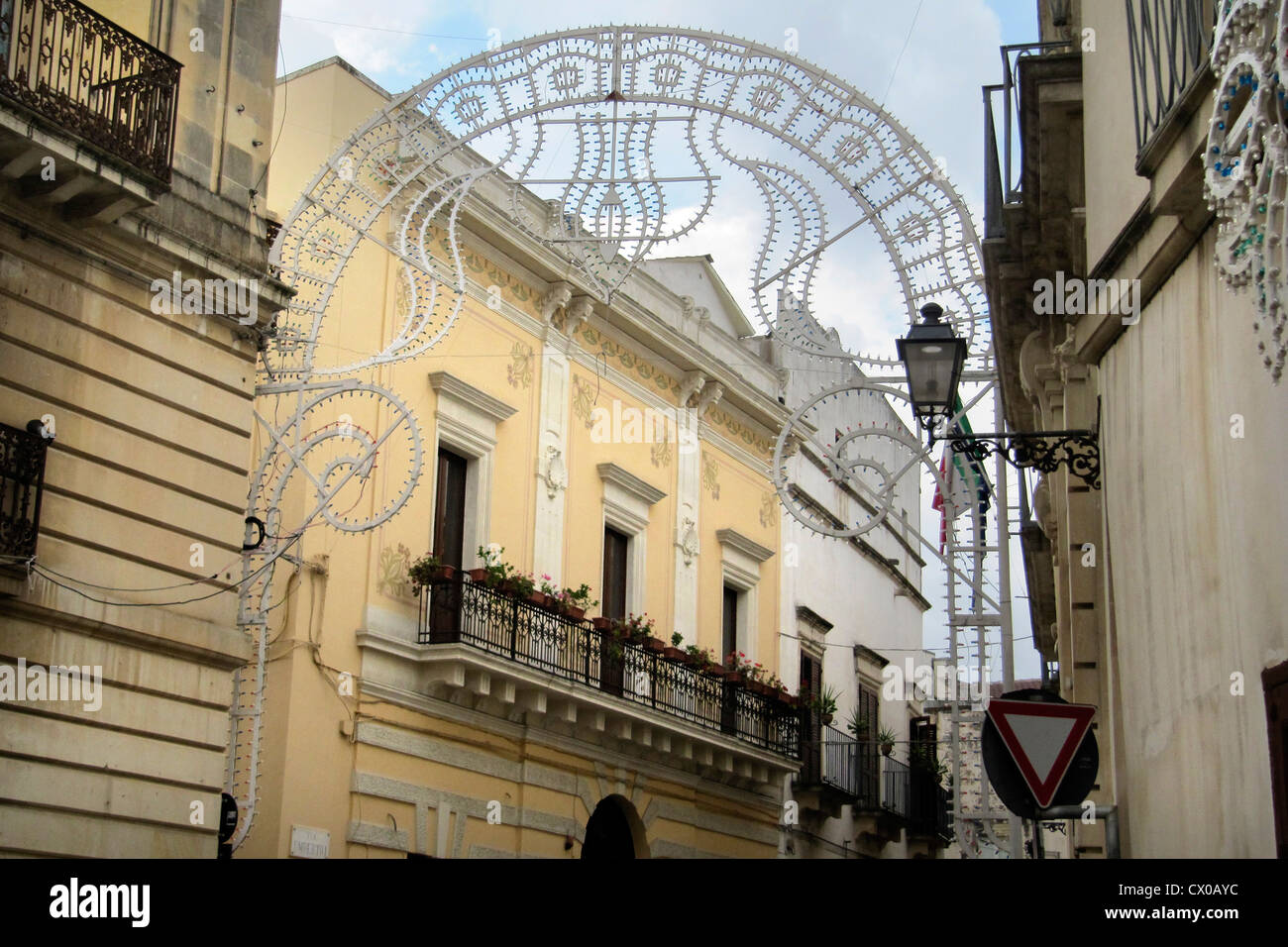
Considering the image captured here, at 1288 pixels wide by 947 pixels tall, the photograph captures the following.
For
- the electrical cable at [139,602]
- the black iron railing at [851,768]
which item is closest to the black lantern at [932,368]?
the electrical cable at [139,602]

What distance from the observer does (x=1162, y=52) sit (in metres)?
7.02

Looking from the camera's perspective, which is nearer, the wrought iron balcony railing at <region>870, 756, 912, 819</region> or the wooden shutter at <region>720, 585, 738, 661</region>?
the wooden shutter at <region>720, 585, 738, 661</region>

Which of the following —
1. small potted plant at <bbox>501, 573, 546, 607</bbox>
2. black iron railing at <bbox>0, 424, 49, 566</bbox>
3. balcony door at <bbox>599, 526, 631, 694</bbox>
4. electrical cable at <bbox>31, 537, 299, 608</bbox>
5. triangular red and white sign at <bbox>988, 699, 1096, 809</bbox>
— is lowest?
triangular red and white sign at <bbox>988, 699, 1096, 809</bbox>

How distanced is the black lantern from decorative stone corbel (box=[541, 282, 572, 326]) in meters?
10.6

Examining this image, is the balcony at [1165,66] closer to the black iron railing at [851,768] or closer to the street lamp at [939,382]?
the street lamp at [939,382]

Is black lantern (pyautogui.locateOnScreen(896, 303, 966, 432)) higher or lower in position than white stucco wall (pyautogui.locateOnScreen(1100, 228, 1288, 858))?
higher

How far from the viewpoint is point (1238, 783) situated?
234 inches

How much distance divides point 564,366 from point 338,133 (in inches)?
165

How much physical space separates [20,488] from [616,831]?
442 inches

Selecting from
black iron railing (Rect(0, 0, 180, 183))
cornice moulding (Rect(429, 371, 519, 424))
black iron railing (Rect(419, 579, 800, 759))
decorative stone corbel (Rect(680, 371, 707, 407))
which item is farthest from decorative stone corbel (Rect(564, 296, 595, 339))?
black iron railing (Rect(0, 0, 180, 183))

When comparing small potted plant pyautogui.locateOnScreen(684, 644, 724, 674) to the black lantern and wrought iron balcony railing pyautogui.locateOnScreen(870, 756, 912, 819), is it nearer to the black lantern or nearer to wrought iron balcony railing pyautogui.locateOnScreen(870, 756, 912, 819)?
wrought iron balcony railing pyautogui.locateOnScreen(870, 756, 912, 819)

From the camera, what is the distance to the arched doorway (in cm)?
1898

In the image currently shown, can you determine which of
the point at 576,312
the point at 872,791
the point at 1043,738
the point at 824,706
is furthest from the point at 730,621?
the point at 1043,738
